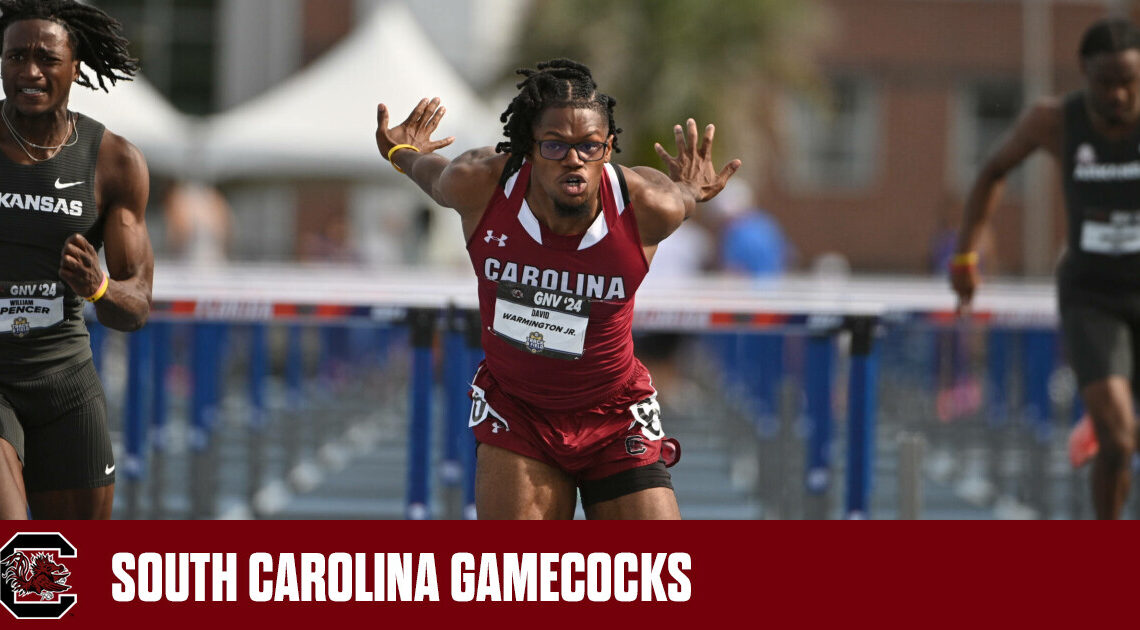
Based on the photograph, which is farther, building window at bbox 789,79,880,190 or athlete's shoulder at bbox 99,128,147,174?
building window at bbox 789,79,880,190

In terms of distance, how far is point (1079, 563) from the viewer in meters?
3.22

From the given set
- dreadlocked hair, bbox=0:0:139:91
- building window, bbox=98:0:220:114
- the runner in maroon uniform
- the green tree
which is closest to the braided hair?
the runner in maroon uniform

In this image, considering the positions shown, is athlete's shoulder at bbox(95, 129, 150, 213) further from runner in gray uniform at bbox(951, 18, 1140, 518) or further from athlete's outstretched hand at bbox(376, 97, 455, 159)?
runner in gray uniform at bbox(951, 18, 1140, 518)

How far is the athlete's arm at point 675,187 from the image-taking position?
13.4 feet

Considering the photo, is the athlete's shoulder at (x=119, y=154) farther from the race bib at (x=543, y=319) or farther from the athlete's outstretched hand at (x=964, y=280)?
the athlete's outstretched hand at (x=964, y=280)

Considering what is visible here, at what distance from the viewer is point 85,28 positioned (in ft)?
13.8

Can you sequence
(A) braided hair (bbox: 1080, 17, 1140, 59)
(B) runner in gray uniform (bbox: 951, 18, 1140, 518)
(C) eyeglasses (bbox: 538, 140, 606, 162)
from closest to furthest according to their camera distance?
(C) eyeglasses (bbox: 538, 140, 606, 162)
(A) braided hair (bbox: 1080, 17, 1140, 59)
(B) runner in gray uniform (bbox: 951, 18, 1140, 518)

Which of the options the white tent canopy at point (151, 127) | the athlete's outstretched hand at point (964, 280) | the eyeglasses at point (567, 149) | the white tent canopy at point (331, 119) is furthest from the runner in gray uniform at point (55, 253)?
the white tent canopy at point (331, 119)

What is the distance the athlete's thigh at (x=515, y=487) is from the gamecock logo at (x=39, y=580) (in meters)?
1.16

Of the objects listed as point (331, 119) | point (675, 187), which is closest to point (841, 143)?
point (331, 119)

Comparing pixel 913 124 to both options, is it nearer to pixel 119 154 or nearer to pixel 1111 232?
pixel 1111 232

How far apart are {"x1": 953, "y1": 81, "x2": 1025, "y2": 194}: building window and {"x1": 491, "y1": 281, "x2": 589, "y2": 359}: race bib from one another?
2747 centimetres

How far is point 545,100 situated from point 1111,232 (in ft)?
8.95

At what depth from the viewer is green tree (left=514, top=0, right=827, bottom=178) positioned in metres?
21.2
